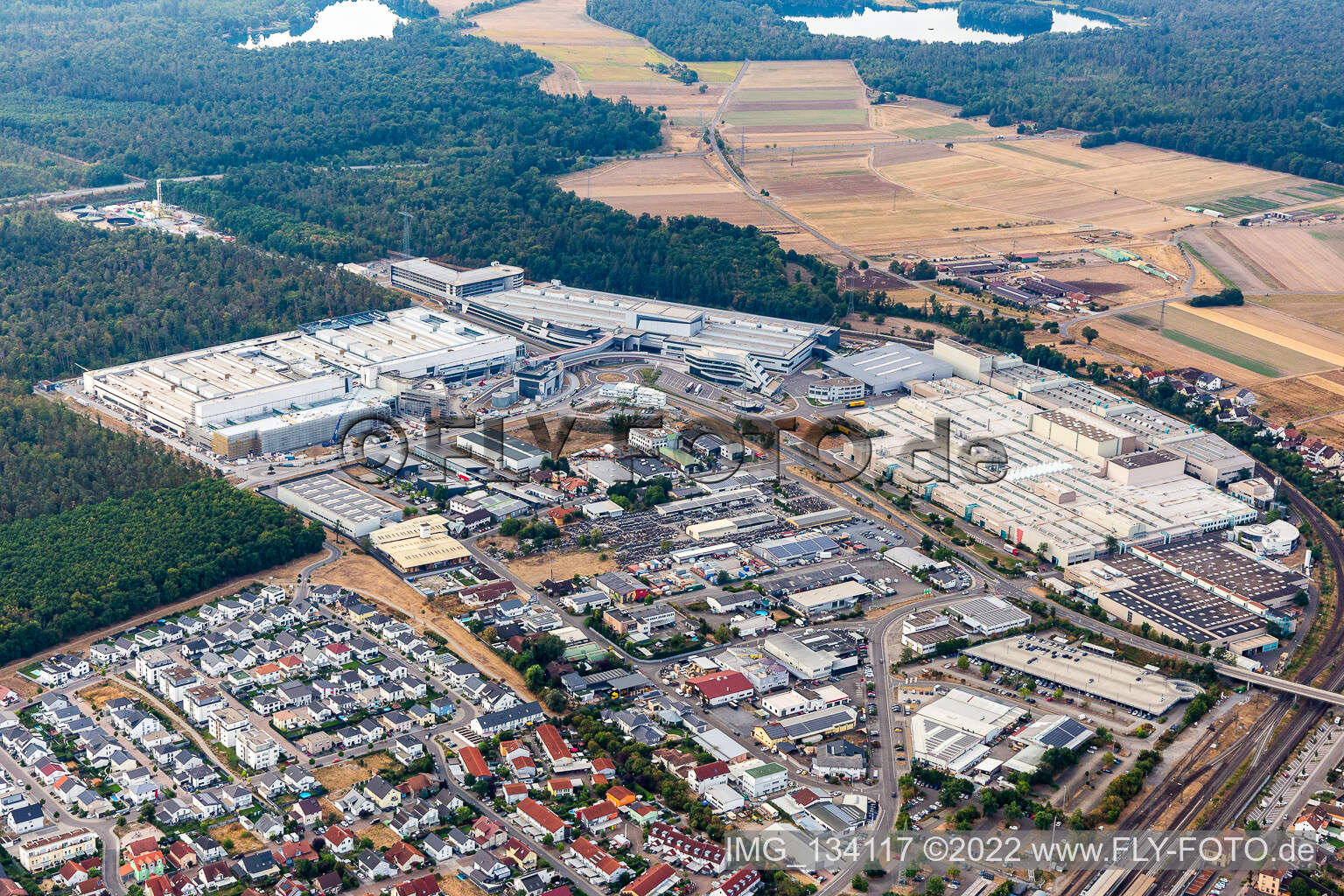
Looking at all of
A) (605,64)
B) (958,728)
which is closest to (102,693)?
(958,728)

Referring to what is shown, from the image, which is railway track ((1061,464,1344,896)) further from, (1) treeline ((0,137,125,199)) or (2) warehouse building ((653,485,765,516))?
(1) treeline ((0,137,125,199))

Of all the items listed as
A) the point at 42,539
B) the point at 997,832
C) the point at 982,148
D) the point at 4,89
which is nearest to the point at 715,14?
the point at 982,148

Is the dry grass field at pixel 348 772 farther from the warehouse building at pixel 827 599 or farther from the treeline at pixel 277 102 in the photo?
the treeline at pixel 277 102

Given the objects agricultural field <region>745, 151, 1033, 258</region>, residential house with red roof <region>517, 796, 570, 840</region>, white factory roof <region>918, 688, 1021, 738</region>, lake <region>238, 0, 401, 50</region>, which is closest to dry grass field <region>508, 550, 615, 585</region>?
white factory roof <region>918, 688, 1021, 738</region>

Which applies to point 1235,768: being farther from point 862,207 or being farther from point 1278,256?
point 862,207

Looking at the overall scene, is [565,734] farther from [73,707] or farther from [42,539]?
[42,539]

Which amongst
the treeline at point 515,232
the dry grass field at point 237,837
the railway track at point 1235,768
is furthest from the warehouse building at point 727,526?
the treeline at point 515,232

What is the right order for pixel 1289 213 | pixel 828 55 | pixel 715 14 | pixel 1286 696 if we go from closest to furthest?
1. pixel 1286 696
2. pixel 1289 213
3. pixel 828 55
4. pixel 715 14
